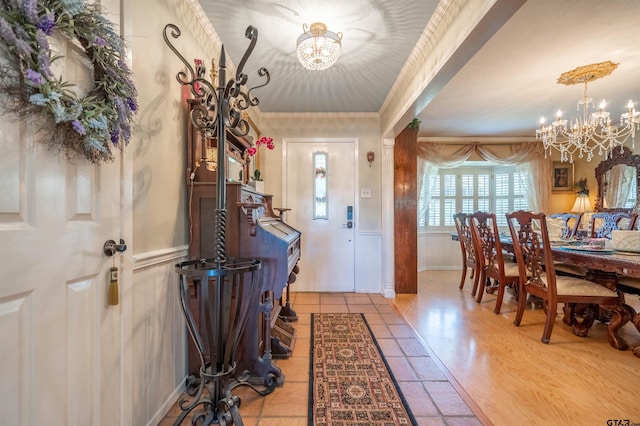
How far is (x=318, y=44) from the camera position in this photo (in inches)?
73.7

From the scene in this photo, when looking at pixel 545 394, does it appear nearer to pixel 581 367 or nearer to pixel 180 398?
pixel 581 367

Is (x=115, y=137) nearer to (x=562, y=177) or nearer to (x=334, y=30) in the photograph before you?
(x=334, y=30)

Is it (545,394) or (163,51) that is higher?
(163,51)

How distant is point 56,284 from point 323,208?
2.98m

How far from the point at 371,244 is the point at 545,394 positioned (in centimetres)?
226

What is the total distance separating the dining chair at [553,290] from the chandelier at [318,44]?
2.14 metres

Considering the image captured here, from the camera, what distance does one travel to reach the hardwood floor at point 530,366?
1.49 meters

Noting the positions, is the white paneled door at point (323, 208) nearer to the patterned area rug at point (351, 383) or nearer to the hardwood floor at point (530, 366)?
the hardwood floor at point (530, 366)

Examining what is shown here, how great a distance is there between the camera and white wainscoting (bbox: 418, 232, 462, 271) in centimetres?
532

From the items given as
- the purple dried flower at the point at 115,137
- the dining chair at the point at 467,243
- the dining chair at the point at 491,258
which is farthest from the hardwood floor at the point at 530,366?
the purple dried flower at the point at 115,137

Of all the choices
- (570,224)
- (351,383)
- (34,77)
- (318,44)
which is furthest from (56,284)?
(570,224)

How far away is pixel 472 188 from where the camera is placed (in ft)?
18.2

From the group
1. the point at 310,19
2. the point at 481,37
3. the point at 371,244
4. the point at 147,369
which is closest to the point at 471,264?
the point at 371,244

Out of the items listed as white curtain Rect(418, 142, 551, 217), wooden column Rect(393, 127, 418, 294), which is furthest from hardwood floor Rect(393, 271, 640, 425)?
white curtain Rect(418, 142, 551, 217)
